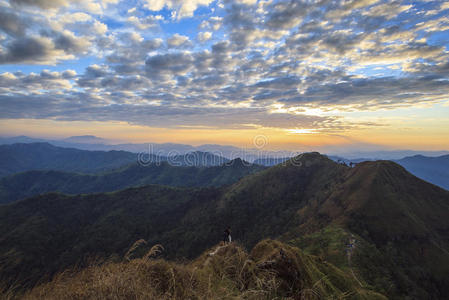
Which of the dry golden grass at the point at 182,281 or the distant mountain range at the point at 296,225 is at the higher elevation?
the dry golden grass at the point at 182,281

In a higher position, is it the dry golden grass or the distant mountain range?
the dry golden grass

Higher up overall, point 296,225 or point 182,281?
point 182,281

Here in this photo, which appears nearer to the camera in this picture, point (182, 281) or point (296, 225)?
point (182, 281)

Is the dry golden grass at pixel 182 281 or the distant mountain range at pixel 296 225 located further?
the distant mountain range at pixel 296 225

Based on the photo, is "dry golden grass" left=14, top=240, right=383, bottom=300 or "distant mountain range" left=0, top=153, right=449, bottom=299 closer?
"dry golden grass" left=14, top=240, right=383, bottom=300
